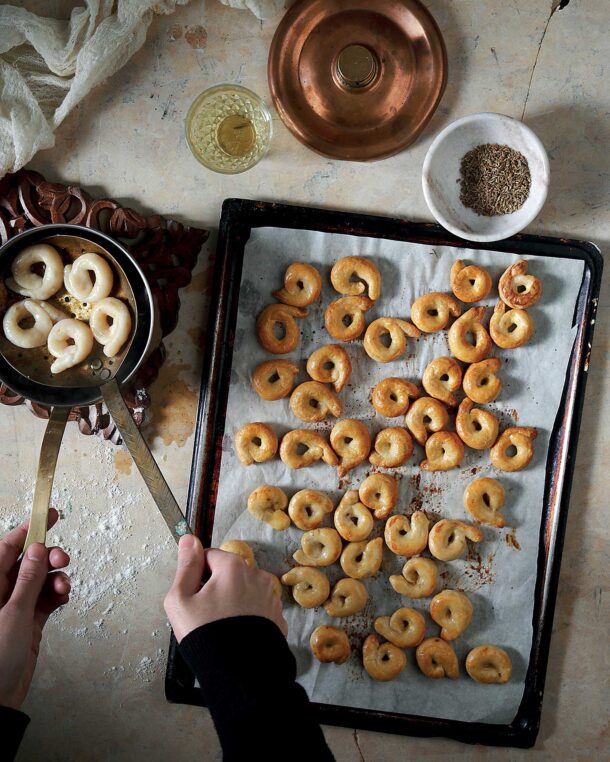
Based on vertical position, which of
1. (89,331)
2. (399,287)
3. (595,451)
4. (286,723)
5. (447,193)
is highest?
(447,193)

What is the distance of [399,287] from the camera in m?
1.91

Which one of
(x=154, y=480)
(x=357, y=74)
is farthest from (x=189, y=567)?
(x=357, y=74)

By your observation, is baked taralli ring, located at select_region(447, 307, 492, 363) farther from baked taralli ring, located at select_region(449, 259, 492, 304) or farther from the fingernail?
the fingernail

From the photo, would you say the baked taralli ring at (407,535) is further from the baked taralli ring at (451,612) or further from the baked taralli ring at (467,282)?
the baked taralli ring at (467,282)

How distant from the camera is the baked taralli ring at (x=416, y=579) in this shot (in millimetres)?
1878

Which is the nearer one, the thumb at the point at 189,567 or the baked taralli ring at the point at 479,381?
the thumb at the point at 189,567

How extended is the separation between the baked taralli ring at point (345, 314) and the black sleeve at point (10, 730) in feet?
3.70

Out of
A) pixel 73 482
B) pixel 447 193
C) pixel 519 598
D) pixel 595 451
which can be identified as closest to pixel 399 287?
pixel 447 193

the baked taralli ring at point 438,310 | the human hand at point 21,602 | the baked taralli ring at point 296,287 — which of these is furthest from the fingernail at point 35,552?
the baked taralli ring at point 438,310

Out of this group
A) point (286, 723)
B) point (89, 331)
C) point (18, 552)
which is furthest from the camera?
point (89, 331)

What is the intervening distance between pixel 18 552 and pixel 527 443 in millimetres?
1291

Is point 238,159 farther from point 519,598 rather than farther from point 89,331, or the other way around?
point 519,598

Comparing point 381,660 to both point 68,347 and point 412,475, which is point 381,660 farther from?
point 68,347

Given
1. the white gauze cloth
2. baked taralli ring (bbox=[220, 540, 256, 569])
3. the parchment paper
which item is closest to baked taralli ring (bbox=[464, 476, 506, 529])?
the parchment paper
